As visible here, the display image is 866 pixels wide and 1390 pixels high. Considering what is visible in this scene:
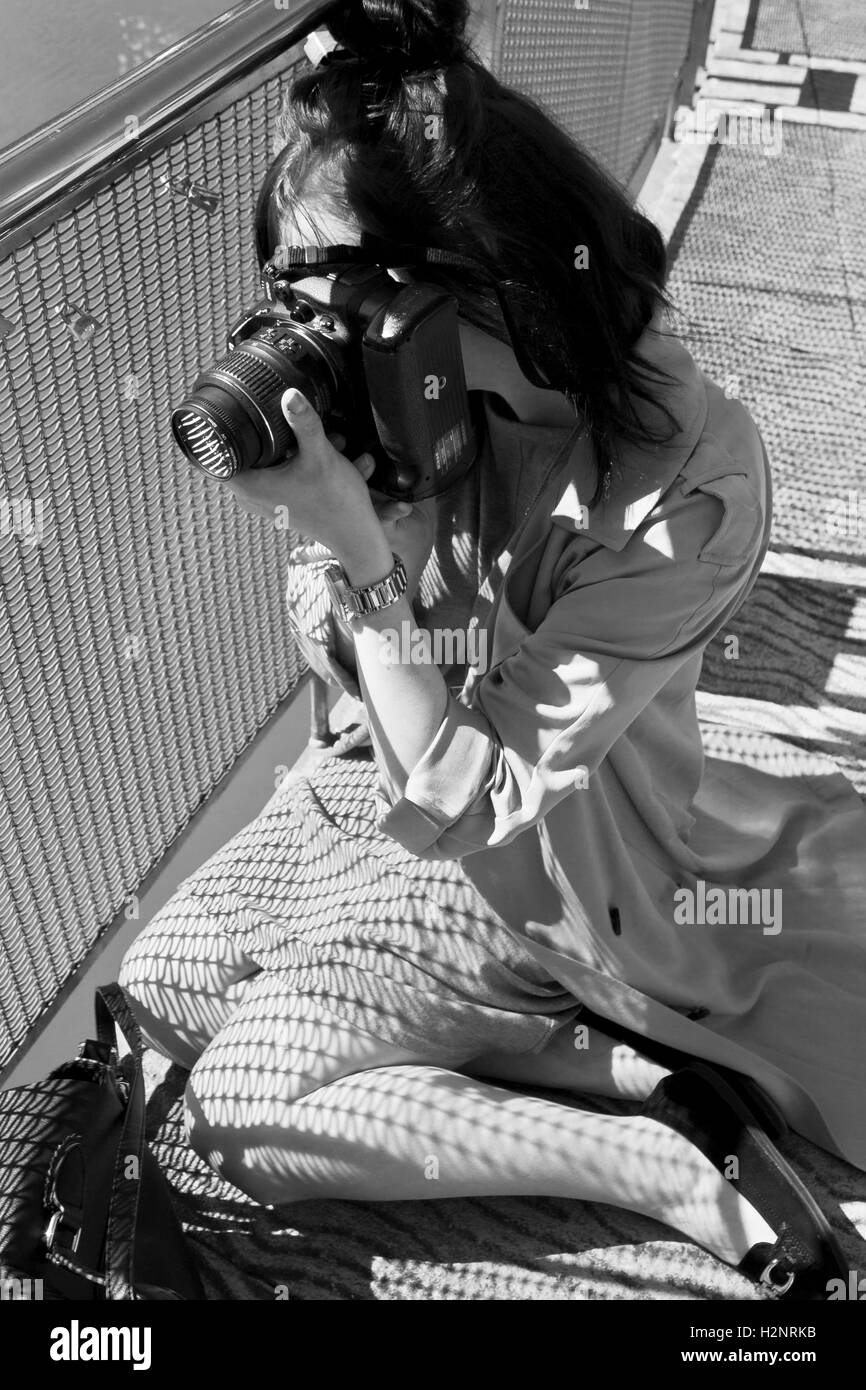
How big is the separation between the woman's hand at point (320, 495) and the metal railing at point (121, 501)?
0.21 metres

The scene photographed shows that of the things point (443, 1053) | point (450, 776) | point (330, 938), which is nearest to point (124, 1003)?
point (330, 938)

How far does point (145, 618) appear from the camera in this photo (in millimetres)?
1387

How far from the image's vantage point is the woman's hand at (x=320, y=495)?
0.93 meters

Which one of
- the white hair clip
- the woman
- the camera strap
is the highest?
the white hair clip

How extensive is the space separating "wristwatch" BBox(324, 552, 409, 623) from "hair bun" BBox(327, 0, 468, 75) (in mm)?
385

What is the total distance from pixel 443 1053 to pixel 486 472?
0.57m

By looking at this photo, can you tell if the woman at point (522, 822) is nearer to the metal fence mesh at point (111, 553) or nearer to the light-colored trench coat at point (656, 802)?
the light-colored trench coat at point (656, 802)

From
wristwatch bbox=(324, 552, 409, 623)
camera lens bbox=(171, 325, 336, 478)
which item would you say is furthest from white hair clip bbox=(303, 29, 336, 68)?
wristwatch bbox=(324, 552, 409, 623)

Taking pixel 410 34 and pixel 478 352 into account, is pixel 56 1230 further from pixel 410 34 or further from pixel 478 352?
pixel 410 34

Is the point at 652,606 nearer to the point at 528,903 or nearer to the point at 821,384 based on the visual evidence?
the point at 528,903

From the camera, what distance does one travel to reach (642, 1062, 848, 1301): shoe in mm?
1095

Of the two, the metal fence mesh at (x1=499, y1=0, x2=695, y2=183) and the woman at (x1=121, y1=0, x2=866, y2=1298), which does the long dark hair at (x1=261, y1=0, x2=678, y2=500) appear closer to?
the woman at (x1=121, y1=0, x2=866, y2=1298)

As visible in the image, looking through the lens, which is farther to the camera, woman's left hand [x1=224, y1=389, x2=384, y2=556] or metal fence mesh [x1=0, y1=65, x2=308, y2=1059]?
metal fence mesh [x1=0, y1=65, x2=308, y2=1059]
